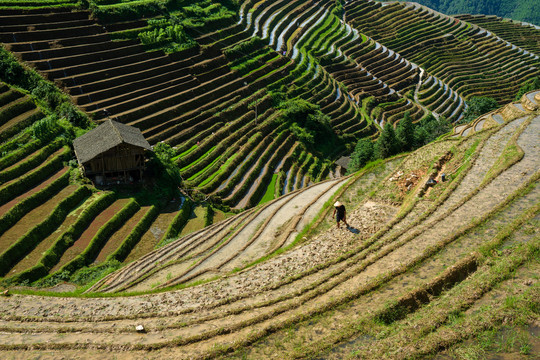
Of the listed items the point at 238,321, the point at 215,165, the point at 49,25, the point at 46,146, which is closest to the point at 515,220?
the point at 238,321

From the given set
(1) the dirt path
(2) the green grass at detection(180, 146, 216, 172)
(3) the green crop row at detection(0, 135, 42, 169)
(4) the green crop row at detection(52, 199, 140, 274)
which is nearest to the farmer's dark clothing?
(1) the dirt path

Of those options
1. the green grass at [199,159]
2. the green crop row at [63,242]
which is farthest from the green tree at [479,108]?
the green crop row at [63,242]

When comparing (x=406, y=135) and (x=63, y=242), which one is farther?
Result: (x=406, y=135)

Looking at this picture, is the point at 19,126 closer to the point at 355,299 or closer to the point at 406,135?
the point at 355,299

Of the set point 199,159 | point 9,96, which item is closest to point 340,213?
point 199,159

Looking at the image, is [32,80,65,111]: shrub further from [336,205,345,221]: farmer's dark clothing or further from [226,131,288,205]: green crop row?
[336,205,345,221]: farmer's dark clothing

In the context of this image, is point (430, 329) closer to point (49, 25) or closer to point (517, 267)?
point (517, 267)
